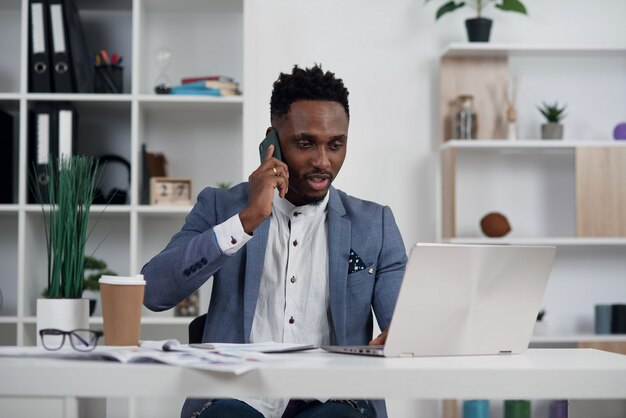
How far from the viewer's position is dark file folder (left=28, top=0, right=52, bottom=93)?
363cm

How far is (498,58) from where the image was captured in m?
4.11

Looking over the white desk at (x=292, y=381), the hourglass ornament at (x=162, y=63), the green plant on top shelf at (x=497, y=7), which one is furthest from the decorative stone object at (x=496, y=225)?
the white desk at (x=292, y=381)

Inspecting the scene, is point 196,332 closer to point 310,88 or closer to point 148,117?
point 310,88

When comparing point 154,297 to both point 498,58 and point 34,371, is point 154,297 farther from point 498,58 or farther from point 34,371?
point 498,58

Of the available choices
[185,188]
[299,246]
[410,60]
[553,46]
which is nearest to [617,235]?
[553,46]

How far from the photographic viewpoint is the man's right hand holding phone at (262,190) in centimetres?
Result: 187

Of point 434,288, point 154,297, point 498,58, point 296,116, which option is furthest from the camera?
point 498,58

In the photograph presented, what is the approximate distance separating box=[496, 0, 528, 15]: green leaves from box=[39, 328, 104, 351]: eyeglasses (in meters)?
2.81

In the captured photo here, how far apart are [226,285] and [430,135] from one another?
2.25 metres

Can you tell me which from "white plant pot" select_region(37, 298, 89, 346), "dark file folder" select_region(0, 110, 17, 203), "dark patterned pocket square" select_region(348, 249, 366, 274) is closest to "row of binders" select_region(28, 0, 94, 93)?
"dark file folder" select_region(0, 110, 17, 203)

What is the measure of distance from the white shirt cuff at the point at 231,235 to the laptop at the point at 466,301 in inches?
13.8

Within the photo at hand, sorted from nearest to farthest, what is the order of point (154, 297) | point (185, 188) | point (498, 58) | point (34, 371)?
point (34, 371) < point (154, 297) < point (185, 188) < point (498, 58)

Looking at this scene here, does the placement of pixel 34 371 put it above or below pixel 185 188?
below

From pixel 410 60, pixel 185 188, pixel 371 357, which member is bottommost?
pixel 371 357
